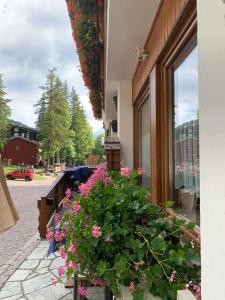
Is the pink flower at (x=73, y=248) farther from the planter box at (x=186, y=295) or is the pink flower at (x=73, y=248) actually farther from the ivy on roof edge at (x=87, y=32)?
the ivy on roof edge at (x=87, y=32)

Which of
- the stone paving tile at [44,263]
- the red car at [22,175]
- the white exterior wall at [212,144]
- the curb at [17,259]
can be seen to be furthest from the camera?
the red car at [22,175]

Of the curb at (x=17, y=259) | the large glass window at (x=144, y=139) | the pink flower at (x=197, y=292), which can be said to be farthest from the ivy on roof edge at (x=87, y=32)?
the curb at (x=17, y=259)

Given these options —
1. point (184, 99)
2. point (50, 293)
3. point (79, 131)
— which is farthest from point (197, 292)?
point (79, 131)

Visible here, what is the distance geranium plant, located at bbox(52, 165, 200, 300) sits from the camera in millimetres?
1412

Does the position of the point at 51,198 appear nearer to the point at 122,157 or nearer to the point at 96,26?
the point at 122,157

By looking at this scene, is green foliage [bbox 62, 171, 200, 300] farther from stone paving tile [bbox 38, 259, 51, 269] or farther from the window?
stone paving tile [bbox 38, 259, 51, 269]

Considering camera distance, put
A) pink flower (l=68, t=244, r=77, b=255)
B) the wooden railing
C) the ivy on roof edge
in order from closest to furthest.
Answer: pink flower (l=68, t=244, r=77, b=255) < the ivy on roof edge < the wooden railing

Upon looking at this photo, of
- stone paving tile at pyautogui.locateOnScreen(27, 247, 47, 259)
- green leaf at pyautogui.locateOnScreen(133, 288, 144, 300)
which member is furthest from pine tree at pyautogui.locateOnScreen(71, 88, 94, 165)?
green leaf at pyautogui.locateOnScreen(133, 288, 144, 300)

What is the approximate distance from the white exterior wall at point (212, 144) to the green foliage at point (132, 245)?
0.47 m

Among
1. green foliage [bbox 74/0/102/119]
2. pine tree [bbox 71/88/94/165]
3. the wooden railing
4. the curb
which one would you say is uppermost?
pine tree [bbox 71/88/94/165]

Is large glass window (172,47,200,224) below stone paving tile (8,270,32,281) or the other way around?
Result: the other way around

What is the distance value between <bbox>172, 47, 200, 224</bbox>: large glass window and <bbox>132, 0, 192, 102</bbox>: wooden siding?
0.24 metres

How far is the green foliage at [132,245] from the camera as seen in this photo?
4.63 ft

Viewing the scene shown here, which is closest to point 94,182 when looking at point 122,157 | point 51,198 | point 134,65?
point 134,65
